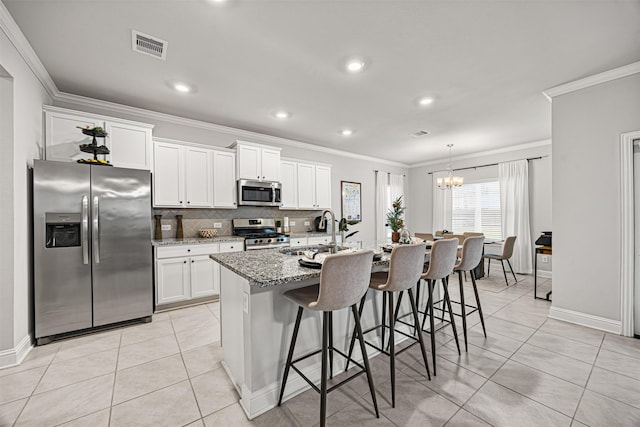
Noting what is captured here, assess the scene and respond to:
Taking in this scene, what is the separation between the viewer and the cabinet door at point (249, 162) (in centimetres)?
429

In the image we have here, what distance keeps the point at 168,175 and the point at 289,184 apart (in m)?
2.03

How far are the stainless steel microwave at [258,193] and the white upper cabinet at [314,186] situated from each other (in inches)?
25.3

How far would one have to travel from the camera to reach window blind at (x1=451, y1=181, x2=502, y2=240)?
6141mm

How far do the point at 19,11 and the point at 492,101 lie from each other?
4752 millimetres

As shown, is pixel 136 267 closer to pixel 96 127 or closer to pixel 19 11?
pixel 96 127

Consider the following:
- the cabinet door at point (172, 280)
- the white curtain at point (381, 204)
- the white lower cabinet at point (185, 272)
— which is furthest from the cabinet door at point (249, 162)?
the white curtain at point (381, 204)

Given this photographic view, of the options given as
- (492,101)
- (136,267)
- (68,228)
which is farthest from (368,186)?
(68,228)

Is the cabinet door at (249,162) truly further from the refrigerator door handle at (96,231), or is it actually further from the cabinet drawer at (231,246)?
the refrigerator door handle at (96,231)

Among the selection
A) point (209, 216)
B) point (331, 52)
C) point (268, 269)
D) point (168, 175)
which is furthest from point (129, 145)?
point (268, 269)

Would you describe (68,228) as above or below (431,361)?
above

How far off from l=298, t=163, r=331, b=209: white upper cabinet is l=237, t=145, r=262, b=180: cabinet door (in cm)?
96

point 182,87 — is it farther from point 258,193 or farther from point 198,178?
point 258,193

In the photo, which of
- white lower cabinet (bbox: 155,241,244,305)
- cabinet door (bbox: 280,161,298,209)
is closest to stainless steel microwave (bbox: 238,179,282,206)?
cabinet door (bbox: 280,161,298,209)

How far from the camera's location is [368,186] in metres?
6.84
